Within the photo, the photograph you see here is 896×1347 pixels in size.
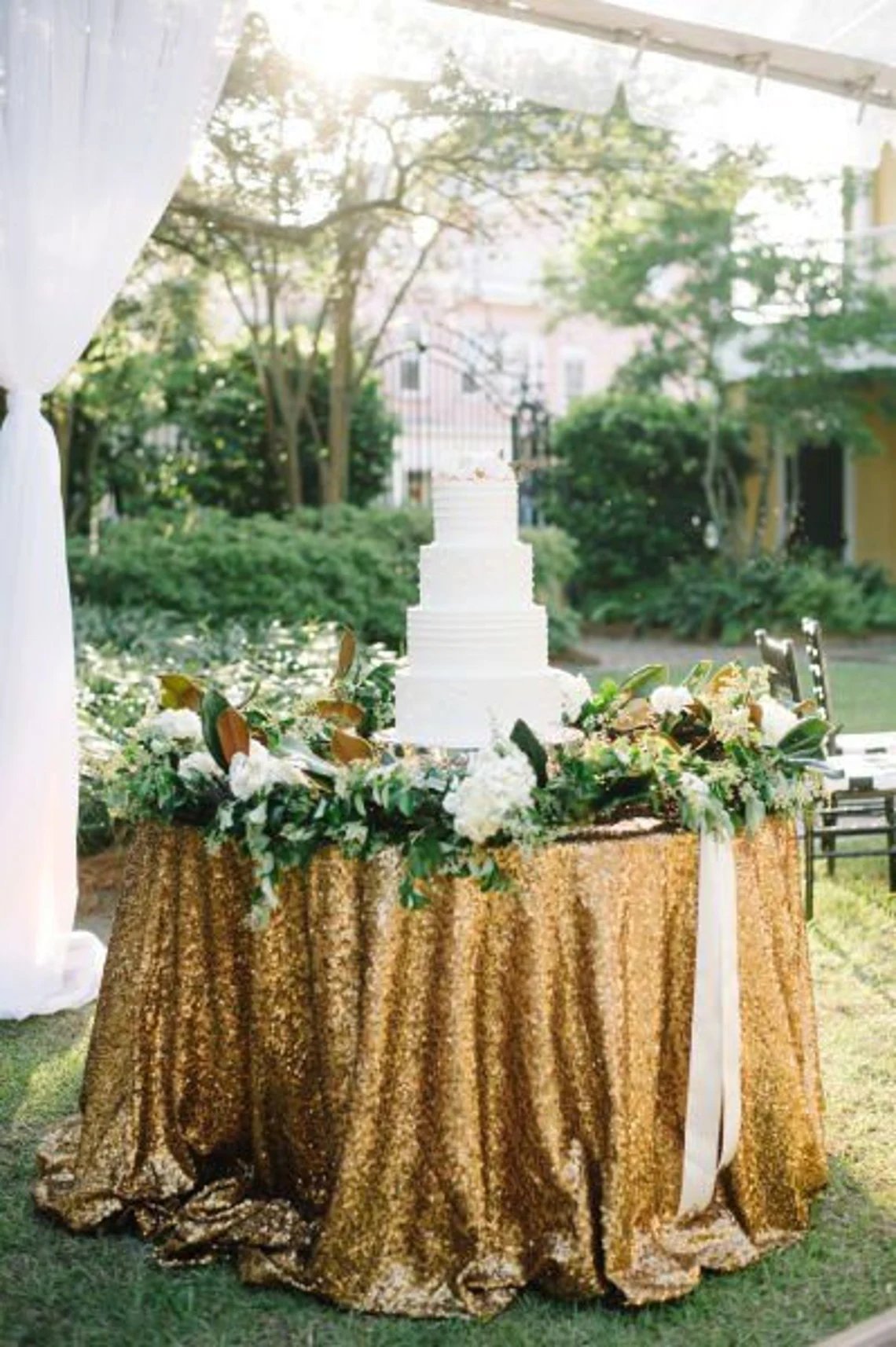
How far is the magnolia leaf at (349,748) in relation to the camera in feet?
12.7

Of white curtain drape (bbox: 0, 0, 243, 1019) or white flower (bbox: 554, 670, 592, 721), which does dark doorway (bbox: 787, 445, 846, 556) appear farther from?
white flower (bbox: 554, 670, 592, 721)

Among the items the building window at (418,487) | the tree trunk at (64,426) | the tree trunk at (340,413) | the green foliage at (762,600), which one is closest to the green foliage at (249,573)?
the tree trunk at (340,413)

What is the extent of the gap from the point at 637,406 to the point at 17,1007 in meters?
15.1

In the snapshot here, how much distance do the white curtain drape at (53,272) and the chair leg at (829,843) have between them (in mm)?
3093

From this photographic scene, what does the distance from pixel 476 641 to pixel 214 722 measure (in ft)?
2.15

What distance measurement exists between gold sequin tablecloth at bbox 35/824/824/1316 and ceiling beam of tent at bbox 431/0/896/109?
3121mm

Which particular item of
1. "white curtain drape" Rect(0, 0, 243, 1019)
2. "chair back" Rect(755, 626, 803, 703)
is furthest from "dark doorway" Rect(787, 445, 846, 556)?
"white curtain drape" Rect(0, 0, 243, 1019)

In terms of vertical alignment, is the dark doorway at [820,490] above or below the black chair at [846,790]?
above

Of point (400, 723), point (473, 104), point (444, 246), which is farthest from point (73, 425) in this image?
point (400, 723)

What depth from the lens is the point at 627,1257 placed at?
3.70m

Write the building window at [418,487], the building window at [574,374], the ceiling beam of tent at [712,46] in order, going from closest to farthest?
the ceiling beam of tent at [712,46] < the building window at [418,487] < the building window at [574,374]

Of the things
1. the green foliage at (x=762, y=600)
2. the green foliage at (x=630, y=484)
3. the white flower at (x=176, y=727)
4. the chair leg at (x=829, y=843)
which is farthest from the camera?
the green foliage at (x=630, y=484)

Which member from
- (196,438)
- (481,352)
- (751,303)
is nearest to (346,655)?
(196,438)

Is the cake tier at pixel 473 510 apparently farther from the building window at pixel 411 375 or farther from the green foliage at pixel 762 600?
the building window at pixel 411 375
